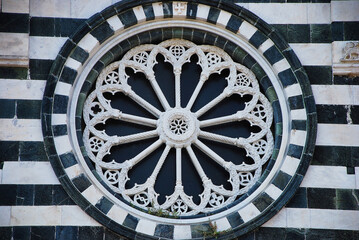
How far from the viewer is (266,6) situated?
13.6 meters

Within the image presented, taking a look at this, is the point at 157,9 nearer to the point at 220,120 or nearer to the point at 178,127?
the point at 178,127

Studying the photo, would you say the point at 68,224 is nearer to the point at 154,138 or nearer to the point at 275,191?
the point at 154,138

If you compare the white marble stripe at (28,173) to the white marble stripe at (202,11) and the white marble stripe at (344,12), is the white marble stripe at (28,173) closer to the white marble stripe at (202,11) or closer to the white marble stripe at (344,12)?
the white marble stripe at (202,11)

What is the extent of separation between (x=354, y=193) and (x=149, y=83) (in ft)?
11.4

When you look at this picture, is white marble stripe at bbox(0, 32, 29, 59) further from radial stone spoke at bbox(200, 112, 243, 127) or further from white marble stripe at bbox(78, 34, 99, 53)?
radial stone spoke at bbox(200, 112, 243, 127)

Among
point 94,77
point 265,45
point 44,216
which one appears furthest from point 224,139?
point 44,216

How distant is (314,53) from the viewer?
13.4m

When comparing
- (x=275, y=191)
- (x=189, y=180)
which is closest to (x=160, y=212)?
(x=189, y=180)

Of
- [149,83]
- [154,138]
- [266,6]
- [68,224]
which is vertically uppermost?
[266,6]

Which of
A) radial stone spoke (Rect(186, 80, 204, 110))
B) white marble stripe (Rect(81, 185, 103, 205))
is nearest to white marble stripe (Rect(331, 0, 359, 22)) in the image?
radial stone spoke (Rect(186, 80, 204, 110))

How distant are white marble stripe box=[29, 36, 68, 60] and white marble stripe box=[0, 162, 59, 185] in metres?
1.62

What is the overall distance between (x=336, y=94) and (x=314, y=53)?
0.71 meters

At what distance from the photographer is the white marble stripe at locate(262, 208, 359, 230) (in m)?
12.6

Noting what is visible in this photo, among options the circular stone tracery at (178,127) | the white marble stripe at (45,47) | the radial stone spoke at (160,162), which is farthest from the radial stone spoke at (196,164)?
the white marble stripe at (45,47)
